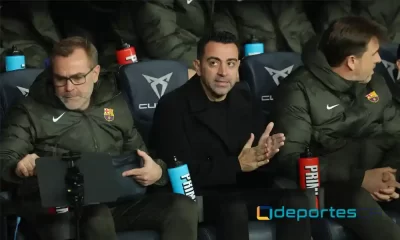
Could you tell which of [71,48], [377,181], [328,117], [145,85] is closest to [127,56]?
[145,85]

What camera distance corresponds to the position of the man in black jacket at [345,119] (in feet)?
10.9

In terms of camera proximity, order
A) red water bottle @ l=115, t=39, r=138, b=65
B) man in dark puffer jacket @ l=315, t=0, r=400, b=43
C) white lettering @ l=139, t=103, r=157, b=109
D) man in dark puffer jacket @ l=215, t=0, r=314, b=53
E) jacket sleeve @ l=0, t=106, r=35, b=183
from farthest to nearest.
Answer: man in dark puffer jacket @ l=315, t=0, r=400, b=43, man in dark puffer jacket @ l=215, t=0, r=314, b=53, red water bottle @ l=115, t=39, r=138, b=65, white lettering @ l=139, t=103, r=157, b=109, jacket sleeve @ l=0, t=106, r=35, b=183

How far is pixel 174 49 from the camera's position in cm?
427

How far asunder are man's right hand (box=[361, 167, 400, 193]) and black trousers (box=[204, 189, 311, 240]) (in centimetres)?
36

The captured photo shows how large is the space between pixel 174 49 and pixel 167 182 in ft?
3.96

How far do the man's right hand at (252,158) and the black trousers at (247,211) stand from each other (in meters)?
0.14

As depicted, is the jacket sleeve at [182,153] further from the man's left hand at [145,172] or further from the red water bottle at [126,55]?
the red water bottle at [126,55]

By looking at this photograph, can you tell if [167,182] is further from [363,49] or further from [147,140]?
[363,49]

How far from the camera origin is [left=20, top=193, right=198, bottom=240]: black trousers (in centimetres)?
285

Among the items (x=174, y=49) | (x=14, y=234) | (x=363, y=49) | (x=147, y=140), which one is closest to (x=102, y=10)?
(x=174, y=49)

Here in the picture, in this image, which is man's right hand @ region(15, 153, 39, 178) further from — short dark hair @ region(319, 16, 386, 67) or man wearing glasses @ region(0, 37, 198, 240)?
short dark hair @ region(319, 16, 386, 67)

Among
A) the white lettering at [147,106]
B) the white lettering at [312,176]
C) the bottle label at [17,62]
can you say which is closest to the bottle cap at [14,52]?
the bottle label at [17,62]

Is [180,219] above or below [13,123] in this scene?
below

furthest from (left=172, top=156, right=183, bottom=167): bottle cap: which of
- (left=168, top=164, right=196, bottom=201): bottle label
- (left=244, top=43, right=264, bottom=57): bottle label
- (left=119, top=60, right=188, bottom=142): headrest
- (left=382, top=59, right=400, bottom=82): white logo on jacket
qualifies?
(left=382, top=59, right=400, bottom=82): white logo on jacket
